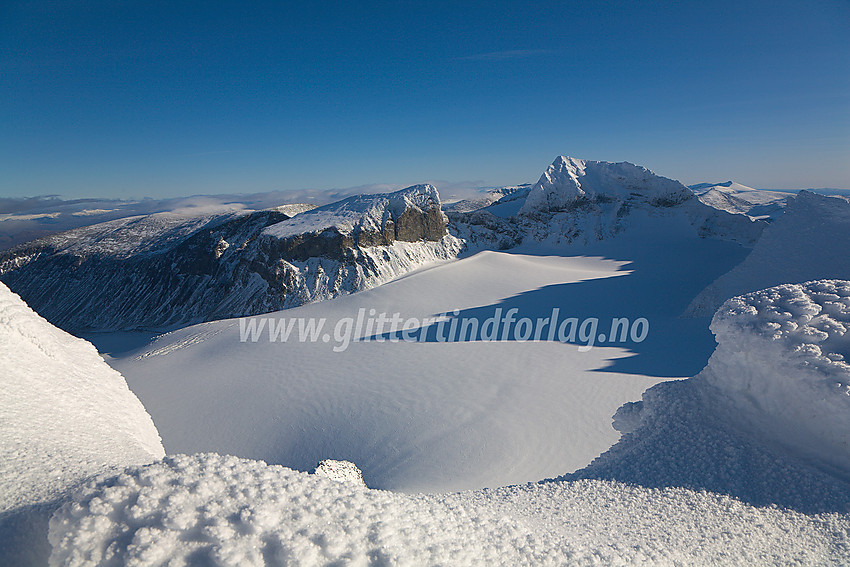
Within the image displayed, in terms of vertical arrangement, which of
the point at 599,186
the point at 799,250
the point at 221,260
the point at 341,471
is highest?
the point at 599,186

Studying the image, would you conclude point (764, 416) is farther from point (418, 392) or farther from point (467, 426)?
point (418, 392)

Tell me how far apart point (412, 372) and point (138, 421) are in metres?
7.37

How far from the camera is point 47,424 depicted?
2.41m

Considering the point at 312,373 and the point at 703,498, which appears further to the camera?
the point at 312,373

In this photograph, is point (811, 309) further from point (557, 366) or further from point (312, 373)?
point (312, 373)

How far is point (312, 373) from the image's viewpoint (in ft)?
36.1

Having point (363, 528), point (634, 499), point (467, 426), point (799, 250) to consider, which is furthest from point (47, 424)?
point (799, 250)

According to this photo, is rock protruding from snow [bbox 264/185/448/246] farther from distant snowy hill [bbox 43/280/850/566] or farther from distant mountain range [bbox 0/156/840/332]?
distant snowy hill [bbox 43/280/850/566]

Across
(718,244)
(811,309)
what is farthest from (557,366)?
(718,244)

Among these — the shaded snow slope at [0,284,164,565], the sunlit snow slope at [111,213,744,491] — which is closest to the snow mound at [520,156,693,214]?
the sunlit snow slope at [111,213,744,491]

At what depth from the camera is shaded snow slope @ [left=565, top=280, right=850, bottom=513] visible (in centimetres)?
274

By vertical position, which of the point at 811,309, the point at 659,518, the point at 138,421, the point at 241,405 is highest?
the point at 811,309

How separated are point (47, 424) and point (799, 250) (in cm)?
1564

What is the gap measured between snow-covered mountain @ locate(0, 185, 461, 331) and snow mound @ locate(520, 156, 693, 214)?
12.1 m
